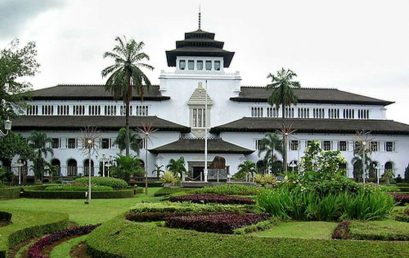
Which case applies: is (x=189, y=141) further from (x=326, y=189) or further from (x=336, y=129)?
(x=326, y=189)

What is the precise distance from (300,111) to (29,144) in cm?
3132

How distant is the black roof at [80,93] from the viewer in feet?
226

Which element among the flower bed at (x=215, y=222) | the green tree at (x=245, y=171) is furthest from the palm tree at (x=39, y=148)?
the flower bed at (x=215, y=222)

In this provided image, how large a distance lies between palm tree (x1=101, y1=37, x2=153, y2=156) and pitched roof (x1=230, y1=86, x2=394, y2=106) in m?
17.7

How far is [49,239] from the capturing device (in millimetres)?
15836

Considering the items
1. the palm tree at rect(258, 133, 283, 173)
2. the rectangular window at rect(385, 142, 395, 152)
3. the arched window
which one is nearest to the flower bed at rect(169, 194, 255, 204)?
the palm tree at rect(258, 133, 283, 173)

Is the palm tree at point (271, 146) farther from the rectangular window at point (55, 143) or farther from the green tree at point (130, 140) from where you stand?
the rectangular window at point (55, 143)

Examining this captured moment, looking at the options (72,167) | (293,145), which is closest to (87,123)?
(72,167)

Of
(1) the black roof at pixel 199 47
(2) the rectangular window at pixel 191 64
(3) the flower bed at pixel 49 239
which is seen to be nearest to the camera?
(3) the flower bed at pixel 49 239

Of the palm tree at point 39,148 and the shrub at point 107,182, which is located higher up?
the palm tree at point 39,148

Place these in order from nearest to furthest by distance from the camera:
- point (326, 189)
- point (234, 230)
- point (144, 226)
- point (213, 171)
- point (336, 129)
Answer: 1. point (234, 230)
2. point (144, 226)
3. point (326, 189)
4. point (213, 171)
5. point (336, 129)

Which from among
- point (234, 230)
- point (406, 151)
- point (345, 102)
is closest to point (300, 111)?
point (345, 102)

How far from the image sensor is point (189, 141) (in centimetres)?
6712

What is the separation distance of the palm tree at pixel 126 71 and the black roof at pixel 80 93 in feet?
42.7
